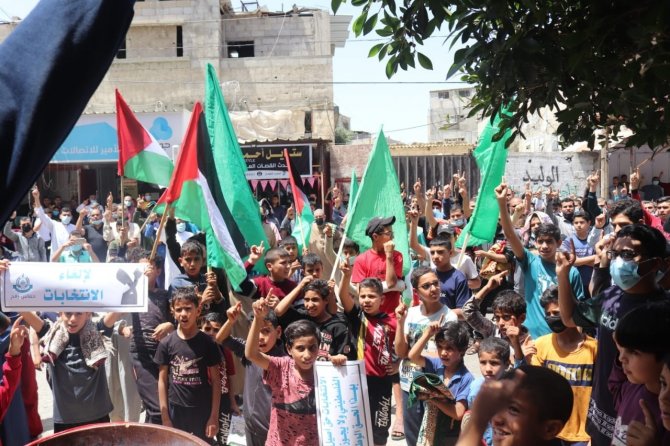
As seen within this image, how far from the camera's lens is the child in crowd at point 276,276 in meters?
6.14

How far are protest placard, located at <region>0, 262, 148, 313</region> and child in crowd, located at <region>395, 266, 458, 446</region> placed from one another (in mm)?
1943

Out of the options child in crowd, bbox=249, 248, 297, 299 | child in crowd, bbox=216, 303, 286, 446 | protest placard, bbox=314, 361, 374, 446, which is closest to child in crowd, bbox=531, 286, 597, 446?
protest placard, bbox=314, 361, 374, 446

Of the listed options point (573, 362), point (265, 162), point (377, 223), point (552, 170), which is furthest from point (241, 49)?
point (573, 362)

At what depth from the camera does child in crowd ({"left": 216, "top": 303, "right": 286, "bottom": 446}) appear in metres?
4.79

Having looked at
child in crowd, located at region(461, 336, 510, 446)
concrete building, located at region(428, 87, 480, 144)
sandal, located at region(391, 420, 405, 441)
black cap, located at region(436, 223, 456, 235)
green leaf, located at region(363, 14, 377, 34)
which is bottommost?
sandal, located at region(391, 420, 405, 441)

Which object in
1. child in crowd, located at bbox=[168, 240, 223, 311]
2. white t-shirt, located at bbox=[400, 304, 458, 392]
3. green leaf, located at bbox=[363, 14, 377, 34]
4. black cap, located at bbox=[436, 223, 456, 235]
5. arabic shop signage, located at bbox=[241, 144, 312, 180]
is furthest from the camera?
arabic shop signage, located at bbox=[241, 144, 312, 180]

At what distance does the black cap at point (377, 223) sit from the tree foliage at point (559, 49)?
2698 mm

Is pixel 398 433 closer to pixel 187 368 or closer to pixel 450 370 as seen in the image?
pixel 450 370

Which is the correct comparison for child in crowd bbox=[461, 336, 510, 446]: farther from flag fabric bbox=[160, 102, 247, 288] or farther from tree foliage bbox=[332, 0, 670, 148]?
flag fabric bbox=[160, 102, 247, 288]

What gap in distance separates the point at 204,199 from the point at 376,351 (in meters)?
2.02

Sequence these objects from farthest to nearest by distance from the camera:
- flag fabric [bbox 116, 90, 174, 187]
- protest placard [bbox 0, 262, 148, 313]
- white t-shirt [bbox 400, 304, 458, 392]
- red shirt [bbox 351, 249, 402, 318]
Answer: flag fabric [bbox 116, 90, 174, 187]
red shirt [bbox 351, 249, 402, 318]
protest placard [bbox 0, 262, 148, 313]
white t-shirt [bbox 400, 304, 458, 392]

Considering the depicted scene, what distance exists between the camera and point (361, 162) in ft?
81.9

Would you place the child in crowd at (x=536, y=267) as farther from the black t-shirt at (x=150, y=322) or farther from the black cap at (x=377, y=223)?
the black t-shirt at (x=150, y=322)

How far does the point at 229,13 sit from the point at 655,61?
30673 millimetres
